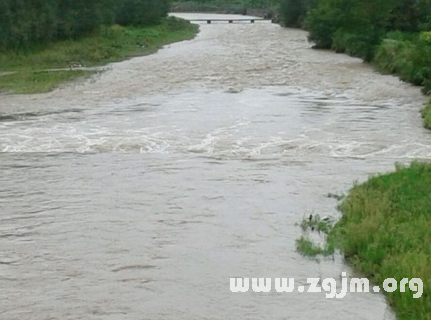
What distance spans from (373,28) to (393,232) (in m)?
35.5

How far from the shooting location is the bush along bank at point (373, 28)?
37750 mm

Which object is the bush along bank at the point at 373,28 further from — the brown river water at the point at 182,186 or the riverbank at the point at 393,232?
the riverbank at the point at 393,232

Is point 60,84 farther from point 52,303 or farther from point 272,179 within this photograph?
point 52,303

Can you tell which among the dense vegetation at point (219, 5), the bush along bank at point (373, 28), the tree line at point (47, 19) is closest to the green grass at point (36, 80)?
the tree line at point (47, 19)

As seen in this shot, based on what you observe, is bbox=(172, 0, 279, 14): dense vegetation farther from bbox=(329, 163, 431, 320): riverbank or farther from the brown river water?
bbox=(329, 163, 431, 320): riverbank

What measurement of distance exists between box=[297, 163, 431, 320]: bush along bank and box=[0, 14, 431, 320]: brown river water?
291mm

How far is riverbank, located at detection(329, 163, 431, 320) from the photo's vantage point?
8.94 meters

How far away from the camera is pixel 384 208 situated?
39.7ft

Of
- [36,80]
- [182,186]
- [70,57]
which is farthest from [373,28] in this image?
[182,186]

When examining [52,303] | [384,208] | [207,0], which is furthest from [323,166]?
[207,0]

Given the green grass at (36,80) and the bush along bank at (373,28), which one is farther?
the bush along bank at (373,28)

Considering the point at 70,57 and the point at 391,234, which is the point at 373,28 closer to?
the point at 70,57

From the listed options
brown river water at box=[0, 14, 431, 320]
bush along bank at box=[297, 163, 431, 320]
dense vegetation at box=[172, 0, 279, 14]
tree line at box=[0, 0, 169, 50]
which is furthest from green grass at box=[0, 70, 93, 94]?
dense vegetation at box=[172, 0, 279, 14]

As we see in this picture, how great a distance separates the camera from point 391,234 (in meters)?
10.7
